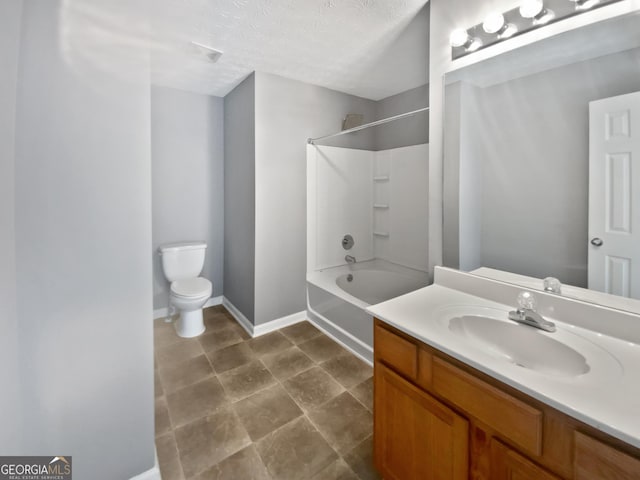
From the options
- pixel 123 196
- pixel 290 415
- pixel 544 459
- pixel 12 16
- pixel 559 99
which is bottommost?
pixel 290 415

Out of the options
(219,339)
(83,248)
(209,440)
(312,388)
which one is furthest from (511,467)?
(219,339)

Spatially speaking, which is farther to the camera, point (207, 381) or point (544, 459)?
point (207, 381)

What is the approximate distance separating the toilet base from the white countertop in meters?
2.14

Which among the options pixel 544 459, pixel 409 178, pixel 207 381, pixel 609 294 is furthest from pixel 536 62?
pixel 207 381

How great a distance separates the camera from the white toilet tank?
2.86 meters

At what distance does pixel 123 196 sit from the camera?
3.85 ft

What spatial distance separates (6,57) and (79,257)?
2.37ft

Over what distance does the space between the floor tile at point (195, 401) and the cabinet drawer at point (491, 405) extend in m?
1.51

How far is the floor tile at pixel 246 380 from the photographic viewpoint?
1944mm

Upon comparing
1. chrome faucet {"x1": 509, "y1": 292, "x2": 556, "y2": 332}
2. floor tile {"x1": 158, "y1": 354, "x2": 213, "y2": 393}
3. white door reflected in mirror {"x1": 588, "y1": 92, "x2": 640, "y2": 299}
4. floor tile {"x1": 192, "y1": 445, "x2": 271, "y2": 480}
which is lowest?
floor tile {"x1": 192, "y1": 445, "x2": 271, "y2": 480}

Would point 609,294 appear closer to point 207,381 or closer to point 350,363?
point 350,363

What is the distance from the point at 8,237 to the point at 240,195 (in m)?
2.01

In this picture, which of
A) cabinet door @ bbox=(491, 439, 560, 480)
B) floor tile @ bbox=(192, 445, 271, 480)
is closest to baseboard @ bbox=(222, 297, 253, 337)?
floor tile @ bbox=(192, 445, 271, 480)

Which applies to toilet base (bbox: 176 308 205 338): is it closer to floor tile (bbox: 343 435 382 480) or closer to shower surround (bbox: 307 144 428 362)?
shower surround (bbox: 307 144 428 362)
